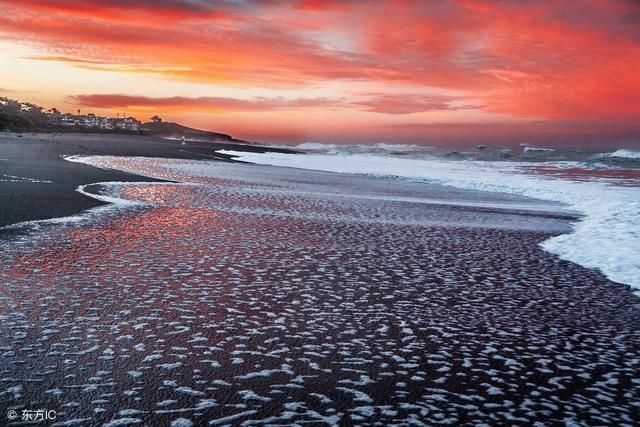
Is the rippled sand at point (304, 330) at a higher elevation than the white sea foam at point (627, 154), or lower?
lower

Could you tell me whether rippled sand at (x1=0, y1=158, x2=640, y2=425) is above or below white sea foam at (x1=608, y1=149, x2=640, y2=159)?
below

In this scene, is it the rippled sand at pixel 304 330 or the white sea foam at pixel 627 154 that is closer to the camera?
the rippled sand at pixel 304 330

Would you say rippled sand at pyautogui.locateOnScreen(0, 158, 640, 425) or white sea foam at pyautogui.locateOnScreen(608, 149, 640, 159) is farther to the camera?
white sea foam at pyautogui.locateOnScreen(608, 149, 640, 159)

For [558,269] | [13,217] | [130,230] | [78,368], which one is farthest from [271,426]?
A: [13,217]

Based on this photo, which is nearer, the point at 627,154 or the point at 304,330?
the point at 304,330

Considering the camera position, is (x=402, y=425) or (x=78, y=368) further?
(x=78, y=368)

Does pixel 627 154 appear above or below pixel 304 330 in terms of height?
above

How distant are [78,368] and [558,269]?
8384mm

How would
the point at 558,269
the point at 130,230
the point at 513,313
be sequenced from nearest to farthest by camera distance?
the point at 513,313 → the point at 558,269 → the point at 130,230

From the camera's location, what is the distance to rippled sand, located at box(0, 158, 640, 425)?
4.29 metres

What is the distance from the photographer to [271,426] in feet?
12.8

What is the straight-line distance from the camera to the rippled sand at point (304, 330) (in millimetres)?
4293

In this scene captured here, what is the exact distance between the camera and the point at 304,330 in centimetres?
604

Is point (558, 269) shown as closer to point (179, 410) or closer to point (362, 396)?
point (362, 396)
